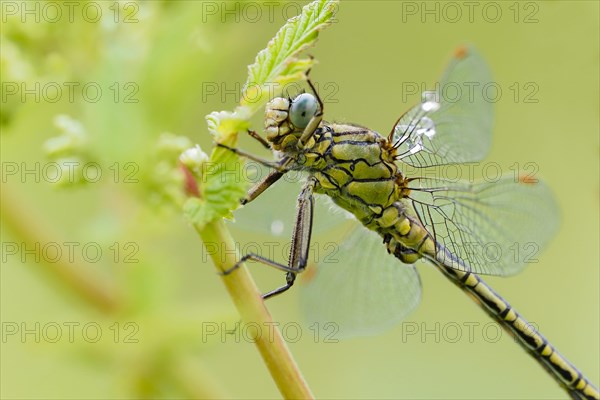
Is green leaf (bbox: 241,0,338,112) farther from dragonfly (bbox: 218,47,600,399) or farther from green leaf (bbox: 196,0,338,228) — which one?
dragonfly (bbox: 218,47,600,399)

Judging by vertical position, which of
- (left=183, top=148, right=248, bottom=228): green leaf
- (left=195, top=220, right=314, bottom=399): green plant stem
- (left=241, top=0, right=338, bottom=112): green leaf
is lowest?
(left=195, top=220, right=314, bottom=399): green plant stem

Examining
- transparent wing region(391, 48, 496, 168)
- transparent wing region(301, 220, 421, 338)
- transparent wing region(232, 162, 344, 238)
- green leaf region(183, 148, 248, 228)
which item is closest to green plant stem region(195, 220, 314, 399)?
green leaf region(183, 148, 248, 228)

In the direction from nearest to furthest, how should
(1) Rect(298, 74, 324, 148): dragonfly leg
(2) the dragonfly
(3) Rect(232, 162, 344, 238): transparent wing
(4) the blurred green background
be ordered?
(4) the blurred green background < (1) Rect(298, 74, 324, 148): dragonfly leg < (2) the dragonfly < (3) Rect(232, 162, 344, 238): transparent wing

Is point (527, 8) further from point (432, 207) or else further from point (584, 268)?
point (432, 207)

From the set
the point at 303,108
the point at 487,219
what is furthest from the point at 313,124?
the point at 487,219

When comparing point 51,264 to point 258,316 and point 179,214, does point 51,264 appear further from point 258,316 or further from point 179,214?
point 258,316

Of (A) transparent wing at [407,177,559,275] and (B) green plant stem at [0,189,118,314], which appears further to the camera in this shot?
(A) transparent wing at [407,177,559,275]
